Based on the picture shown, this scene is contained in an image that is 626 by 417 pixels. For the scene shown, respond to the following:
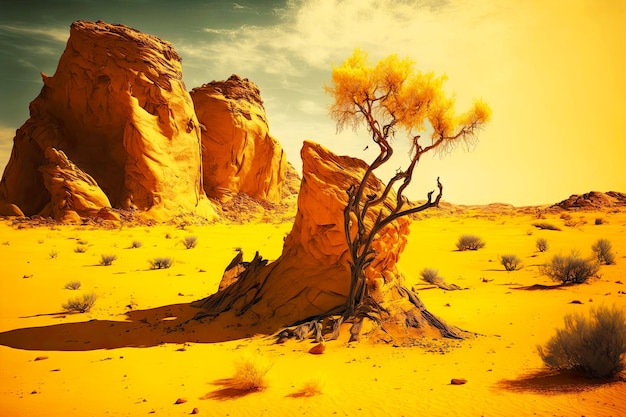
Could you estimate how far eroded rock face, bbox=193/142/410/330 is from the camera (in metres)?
8.42

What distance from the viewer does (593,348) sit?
196 inches

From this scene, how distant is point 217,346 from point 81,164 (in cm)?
2721

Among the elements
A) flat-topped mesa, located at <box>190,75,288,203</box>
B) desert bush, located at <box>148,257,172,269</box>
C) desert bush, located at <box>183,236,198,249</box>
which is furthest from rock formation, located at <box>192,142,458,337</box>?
flat-topped mesa, located at <box>190,75,288,203</box>

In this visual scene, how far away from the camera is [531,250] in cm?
1858

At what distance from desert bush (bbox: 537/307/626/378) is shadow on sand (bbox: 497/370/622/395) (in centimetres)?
11

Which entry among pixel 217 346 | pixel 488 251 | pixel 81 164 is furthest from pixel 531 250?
pixel 81 164

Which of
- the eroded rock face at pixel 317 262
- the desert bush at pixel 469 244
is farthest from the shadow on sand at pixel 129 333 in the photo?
the desert bush at pixel 469 244

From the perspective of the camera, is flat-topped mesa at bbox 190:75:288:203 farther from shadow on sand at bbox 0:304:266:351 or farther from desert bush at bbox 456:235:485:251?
shadow on sand at bbox 0:304:266:351

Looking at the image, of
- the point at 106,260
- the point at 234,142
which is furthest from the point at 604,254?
the point at 234,142

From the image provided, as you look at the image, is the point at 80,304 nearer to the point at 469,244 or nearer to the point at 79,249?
the point at 79,249

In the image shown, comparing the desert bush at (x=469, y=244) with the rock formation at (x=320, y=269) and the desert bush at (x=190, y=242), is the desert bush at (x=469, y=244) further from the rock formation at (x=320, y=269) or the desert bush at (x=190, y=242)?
the desert bush at (x=190, y=242)

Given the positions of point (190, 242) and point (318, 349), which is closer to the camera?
point (318, 349)

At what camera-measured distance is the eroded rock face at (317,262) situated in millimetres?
8422

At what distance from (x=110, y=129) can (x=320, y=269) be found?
27.3m
